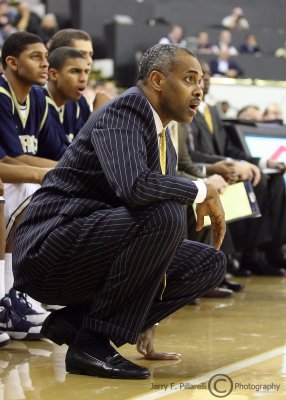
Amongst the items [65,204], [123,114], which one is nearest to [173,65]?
[123,114]

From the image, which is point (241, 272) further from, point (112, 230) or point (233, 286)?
point (112, 230)

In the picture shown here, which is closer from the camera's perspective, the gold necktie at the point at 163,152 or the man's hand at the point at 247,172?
the gold necktie at the point at 163,152

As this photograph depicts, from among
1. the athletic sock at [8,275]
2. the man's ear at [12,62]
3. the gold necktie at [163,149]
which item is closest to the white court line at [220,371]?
the gold necktie at [163,149]

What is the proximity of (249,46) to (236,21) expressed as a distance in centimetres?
139

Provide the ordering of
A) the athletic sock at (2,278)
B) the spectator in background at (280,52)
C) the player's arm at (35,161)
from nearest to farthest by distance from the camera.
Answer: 1. the athletic sock at (2,278)
2. the player's arm at (35,161)
3. the spectator in background at (280,52)

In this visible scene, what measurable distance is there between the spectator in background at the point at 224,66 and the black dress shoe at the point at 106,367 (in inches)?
525

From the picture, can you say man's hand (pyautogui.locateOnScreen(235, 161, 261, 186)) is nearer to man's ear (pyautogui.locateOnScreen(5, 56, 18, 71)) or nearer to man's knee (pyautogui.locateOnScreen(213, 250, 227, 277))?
man's ear (pyautogui.locateOnScreen(5, 56, 18, 71))

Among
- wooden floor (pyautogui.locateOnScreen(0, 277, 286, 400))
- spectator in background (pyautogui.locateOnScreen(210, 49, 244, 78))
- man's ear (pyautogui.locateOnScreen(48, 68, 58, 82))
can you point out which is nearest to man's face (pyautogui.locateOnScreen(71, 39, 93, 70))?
man's ear (pyautogui.locateOnScreen(48, 68, 58, 82))

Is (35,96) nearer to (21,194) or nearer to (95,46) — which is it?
(21,194)

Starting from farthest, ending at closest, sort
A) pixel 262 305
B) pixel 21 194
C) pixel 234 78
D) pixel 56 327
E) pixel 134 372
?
pixel 234 78 → pixel 262 305 → pixel 21 194 → pixel 56 327 → pixel 134 372

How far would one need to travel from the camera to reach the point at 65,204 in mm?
3621

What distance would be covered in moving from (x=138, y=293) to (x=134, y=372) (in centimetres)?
31

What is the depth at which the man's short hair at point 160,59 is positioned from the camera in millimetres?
3668

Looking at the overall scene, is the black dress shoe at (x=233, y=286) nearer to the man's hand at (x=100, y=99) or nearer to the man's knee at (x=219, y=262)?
the man's hand at (x=100, y=99)
